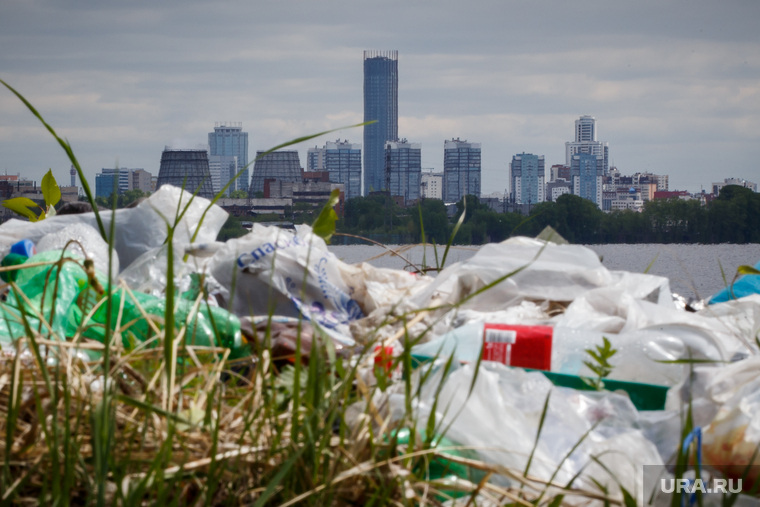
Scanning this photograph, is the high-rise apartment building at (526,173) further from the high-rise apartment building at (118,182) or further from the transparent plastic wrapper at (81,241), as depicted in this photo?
the transparent plastic wrapper at (81,241)

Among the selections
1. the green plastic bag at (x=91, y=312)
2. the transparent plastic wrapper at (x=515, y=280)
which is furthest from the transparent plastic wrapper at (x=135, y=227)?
the transparent plastic wrapper at (x=515, y=280)

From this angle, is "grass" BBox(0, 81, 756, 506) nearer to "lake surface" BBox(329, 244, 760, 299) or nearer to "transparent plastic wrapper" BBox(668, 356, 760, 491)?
"transparent plastic wrapper" BBox(668, 356, 760, 491)

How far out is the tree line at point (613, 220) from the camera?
21.8ft

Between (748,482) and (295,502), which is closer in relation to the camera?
(295,502)

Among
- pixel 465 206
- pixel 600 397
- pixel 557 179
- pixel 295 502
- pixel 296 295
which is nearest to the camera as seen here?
pixel 295 502

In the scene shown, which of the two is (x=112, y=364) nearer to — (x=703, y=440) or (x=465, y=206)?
(x=703, y=440)

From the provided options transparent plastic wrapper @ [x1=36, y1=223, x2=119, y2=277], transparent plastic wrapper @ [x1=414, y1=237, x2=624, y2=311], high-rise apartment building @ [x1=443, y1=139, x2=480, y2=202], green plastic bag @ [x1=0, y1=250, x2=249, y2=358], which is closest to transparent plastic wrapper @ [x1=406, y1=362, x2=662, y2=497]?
green plastic bag @ [x1=0, y1=250, x2=249, y2=358]

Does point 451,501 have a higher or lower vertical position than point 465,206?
lower

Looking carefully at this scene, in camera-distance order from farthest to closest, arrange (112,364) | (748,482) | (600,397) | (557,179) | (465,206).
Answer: (557,179)
(465,206)
(600,397)
(112,364)
(748,482)

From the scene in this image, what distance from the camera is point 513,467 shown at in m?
1.09

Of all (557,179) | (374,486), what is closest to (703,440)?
(374,486)

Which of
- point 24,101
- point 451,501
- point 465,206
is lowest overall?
point 451,501

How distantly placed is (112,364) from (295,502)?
0.45 metres

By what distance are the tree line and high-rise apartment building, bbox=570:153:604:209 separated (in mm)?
110124
